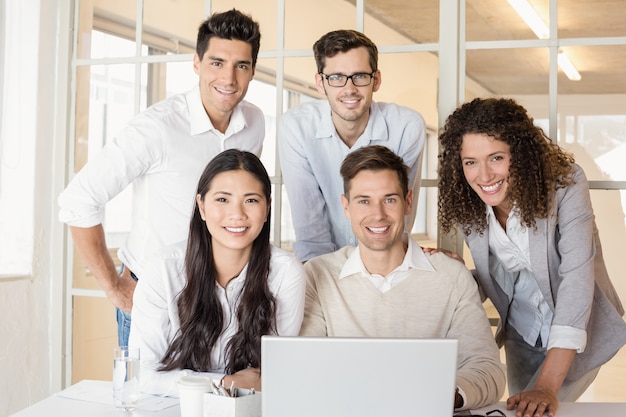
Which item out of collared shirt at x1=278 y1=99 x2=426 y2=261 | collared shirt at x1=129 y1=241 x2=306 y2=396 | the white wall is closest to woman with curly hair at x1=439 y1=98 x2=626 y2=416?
collared shirt at x1=278 y1=99 x2=426 y2=261

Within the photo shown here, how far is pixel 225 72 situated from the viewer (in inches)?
96.3

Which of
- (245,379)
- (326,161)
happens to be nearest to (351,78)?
(326,161)

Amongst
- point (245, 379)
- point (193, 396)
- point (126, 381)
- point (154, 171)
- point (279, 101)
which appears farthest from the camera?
point (279, 101)

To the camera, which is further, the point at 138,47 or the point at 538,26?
the point at 138,47

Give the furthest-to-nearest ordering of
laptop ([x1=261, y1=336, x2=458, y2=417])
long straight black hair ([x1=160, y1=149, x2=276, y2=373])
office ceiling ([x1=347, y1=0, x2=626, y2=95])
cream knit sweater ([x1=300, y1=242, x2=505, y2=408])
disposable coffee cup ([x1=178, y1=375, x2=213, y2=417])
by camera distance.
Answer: office ceiling ([x1=347, y1=0, x2=626, y2=95])
cream knit sweater ([x1=300, y1=242, x2=505, y2=408])
long straight black hair ([x1=160, y1=149, x2=276, y2=373])
disposable coffee cup ([x1=178, y1=375, x2=213, y2=417])
laptop ([x1=261, y1=336, x2=458, y2=417])

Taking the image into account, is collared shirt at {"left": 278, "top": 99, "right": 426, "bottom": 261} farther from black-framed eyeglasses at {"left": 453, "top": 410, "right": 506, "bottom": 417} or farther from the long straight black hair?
black-framed eyeglasses at {"left": 453, "top": 410, "right": 506, "bottom": 417}

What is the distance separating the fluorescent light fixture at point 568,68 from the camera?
8.67ft

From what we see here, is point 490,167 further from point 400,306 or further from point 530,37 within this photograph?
point 530,37

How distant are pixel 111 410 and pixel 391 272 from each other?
0.92m

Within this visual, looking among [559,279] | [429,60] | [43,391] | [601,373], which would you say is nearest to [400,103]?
[429,60]

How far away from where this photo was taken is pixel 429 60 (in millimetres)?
2766

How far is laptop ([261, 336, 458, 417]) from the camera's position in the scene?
132cm

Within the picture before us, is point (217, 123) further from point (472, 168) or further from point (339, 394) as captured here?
point (339, 394)

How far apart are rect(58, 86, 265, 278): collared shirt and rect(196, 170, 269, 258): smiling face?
0.38 meters
